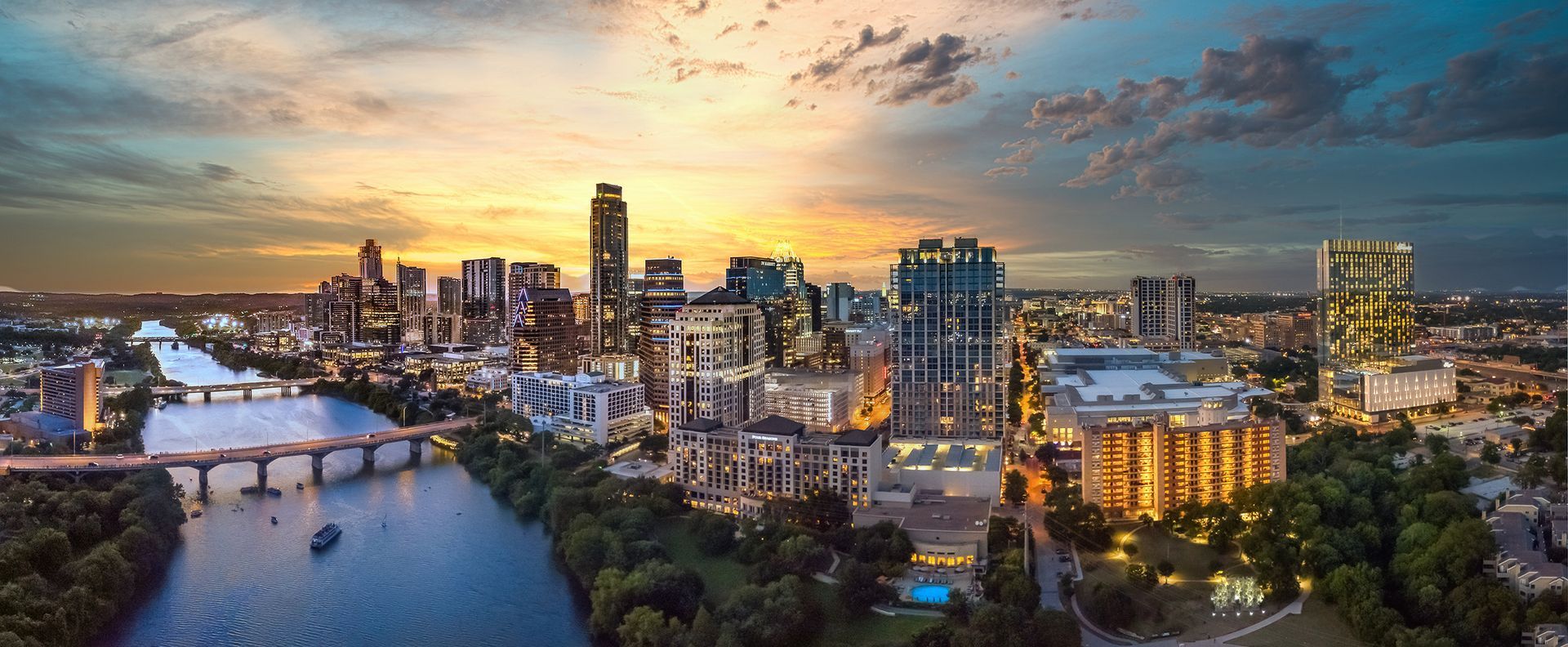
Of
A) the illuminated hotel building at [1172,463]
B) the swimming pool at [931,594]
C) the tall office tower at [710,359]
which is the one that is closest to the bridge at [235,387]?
the tall office tower at [710,359]

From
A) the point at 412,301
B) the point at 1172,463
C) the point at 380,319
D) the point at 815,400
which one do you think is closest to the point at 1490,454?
the point at 1172,463

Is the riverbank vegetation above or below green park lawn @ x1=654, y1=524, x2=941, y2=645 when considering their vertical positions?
above

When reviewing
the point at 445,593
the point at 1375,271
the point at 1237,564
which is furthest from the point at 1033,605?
the point at 1375,271

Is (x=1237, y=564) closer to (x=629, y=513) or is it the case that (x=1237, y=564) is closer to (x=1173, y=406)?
(x=1173, y=406)

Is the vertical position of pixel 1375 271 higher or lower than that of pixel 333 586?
higher

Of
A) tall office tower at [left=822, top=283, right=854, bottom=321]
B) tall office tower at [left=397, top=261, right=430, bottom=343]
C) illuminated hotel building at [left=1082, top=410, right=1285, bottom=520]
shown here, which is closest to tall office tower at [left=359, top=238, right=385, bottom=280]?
tall office tower at [left=397, top=261, right=430, bottom=343]

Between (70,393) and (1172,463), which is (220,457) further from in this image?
(1172,463)

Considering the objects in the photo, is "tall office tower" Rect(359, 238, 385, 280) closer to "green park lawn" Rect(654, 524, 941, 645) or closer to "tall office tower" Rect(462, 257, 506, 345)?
"tall office tower" Rect(462, 257, 506, 345)
